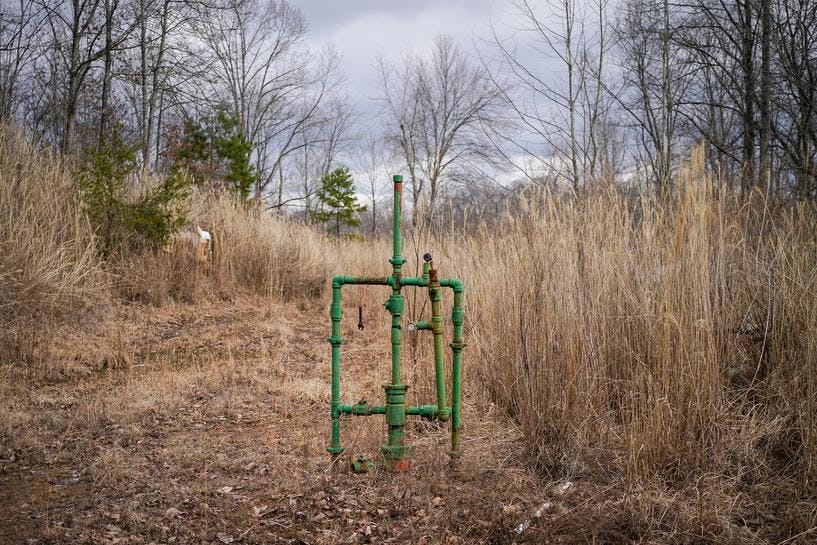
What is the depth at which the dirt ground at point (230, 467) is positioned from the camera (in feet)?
8.79

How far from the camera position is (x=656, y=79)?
42.5 feet

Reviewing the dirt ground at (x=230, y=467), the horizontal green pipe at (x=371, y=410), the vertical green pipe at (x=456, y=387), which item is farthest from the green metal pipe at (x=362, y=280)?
the dirt ground at (x=230, y=467)

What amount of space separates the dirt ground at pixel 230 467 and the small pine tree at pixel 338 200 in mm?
24491

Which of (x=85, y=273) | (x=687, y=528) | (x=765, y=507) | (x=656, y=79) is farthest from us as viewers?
(x=656, y=79)

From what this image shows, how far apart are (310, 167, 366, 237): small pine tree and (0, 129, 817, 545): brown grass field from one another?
2517 cm

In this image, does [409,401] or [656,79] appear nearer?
[409,401]

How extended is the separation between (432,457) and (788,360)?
2046 millimetres

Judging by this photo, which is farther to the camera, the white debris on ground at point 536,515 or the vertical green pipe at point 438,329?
the vertical green pipe at point 438,329

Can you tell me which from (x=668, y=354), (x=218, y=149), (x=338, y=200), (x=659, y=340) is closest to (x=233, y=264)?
(x=659, y=340)

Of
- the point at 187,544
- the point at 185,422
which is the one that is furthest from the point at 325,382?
the point at 187,544

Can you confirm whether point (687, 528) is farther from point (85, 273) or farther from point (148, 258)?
point (148, 258)

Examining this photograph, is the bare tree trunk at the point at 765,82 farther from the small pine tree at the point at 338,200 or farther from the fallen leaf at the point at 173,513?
the small pine tree at the point at 338,200

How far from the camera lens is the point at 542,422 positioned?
10.9 feet

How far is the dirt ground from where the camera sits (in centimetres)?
268
